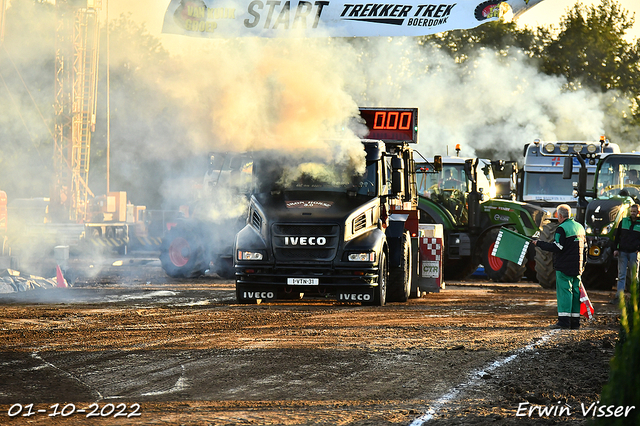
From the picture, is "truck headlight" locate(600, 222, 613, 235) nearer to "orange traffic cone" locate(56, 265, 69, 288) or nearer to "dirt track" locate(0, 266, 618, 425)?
"dirt track" locate(0, 266, 618, 425)

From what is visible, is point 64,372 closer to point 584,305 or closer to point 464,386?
point 464,386

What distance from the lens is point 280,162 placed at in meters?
15.0

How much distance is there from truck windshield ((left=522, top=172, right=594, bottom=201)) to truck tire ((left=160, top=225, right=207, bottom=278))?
880cm

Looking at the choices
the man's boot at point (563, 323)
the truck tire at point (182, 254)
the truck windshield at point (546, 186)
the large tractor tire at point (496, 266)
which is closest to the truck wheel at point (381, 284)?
the man's boot at point (563, 323)

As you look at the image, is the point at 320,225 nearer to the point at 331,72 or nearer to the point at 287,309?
the point at 287,309

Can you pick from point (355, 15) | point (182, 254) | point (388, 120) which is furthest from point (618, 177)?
point (355, 15)

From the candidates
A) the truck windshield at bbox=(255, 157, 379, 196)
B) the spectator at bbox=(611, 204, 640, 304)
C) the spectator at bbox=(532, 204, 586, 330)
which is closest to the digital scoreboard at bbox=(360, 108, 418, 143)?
the truck windshield at bbox=(255, 157, 379, 196)

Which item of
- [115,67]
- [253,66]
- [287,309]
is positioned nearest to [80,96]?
[115,67]

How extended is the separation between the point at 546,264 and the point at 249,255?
26.5 ft

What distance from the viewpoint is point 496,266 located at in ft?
74.5

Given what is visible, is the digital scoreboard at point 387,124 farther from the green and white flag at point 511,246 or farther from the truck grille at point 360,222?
the truck grille at point 360,222

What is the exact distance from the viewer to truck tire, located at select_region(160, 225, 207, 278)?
2230 centimetres

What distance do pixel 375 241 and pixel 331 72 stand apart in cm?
398

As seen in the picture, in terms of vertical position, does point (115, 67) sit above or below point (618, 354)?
above
